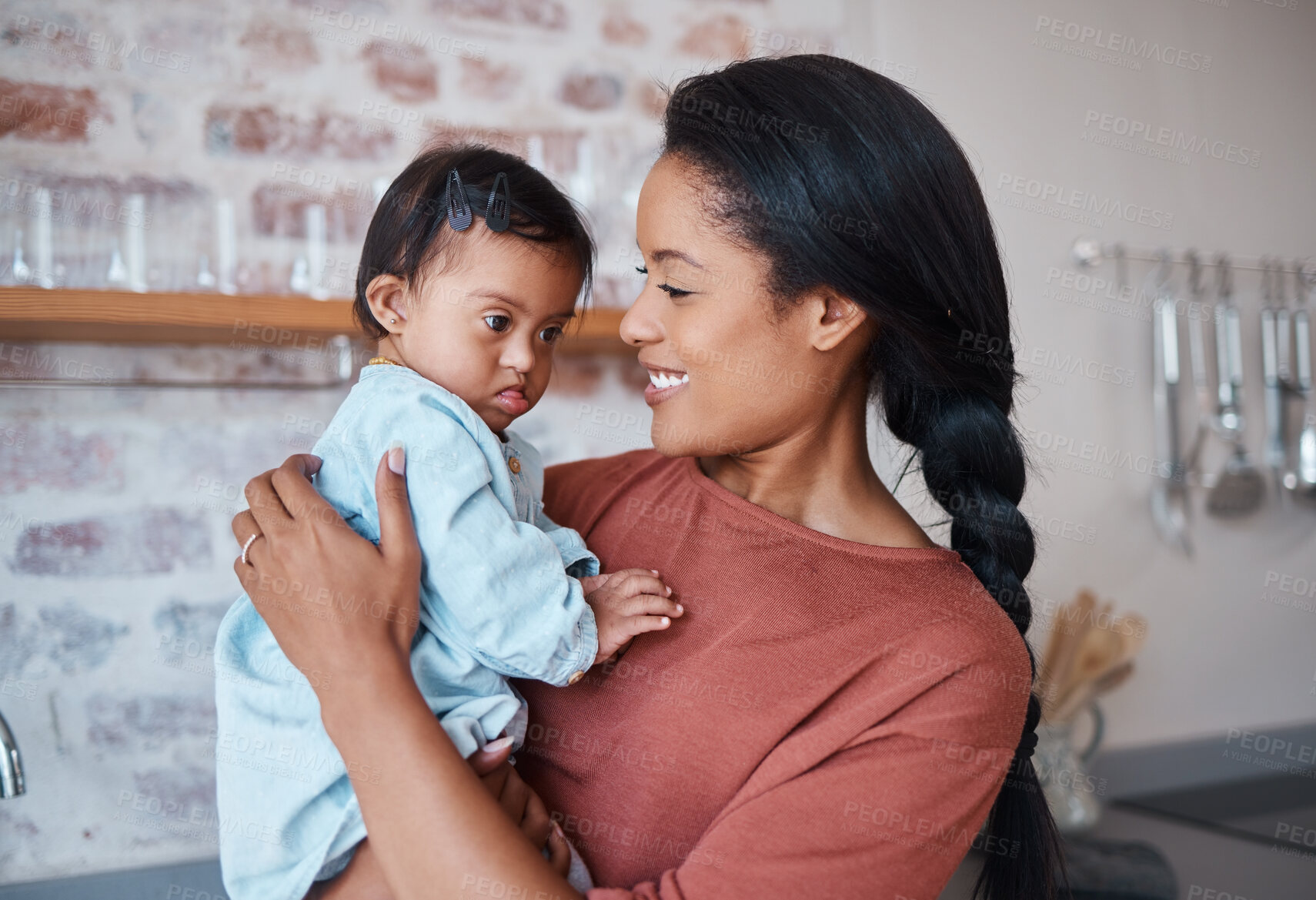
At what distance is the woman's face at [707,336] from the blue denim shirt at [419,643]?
203mm

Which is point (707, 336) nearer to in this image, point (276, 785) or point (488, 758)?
point (488, 758)

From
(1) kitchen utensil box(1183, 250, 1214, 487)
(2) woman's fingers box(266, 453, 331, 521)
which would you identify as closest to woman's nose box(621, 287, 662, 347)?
(2) woman's fingers box(266, 453, 331, 521)

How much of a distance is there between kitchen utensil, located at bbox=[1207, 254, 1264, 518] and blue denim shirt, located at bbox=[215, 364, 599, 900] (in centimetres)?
201

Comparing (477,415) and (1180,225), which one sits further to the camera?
(1180,225)

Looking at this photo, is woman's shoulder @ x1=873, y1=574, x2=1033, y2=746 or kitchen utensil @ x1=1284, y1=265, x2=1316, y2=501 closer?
woman's shoulder @ x1=873, y1=574, x2=1033, y2=746

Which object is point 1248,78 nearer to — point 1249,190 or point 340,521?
point 1249,190

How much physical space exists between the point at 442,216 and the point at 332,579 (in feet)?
1.38

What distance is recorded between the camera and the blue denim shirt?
89 cm

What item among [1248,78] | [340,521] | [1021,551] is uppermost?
[1248,78]

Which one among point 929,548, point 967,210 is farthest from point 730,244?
point 929,548

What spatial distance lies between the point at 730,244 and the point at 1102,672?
1.61 meters

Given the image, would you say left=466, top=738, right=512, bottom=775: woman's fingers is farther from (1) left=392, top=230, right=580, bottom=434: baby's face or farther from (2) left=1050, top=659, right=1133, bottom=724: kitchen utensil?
(2) left=1050, top=659, right=1133, bottom=724: kitchen utensil

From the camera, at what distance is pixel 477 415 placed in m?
0.98

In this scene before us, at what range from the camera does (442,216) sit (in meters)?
1.03
